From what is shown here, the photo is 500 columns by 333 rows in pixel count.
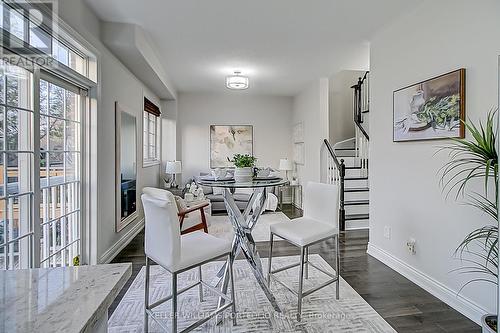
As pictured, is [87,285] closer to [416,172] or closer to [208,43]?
[416,172]

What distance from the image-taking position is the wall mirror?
348 centimetres

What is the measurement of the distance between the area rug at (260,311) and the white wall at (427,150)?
74 centimetres

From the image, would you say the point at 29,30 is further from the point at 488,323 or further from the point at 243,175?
the point at 488,323

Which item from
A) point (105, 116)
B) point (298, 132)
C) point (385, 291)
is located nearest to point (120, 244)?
point (105, 116)

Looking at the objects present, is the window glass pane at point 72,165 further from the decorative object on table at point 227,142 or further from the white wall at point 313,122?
the decorative object on table at point 227,142

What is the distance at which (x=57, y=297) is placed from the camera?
0.68m

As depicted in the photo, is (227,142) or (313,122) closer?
(313,122)

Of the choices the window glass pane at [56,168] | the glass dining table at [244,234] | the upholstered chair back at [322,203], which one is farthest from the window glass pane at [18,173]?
the upholstered chair back at [322,203]

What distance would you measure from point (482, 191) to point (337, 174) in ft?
9.39

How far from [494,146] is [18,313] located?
2459mm

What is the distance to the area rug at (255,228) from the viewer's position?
418 cm

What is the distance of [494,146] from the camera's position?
1.80 m

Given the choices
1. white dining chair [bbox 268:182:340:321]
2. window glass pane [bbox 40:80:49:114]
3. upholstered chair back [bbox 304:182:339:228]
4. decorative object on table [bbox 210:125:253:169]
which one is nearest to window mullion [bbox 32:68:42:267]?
window glass pane [bbox 40:80:49:114]

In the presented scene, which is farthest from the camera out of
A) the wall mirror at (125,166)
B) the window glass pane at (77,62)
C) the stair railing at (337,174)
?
the stair railing at (337,174)
